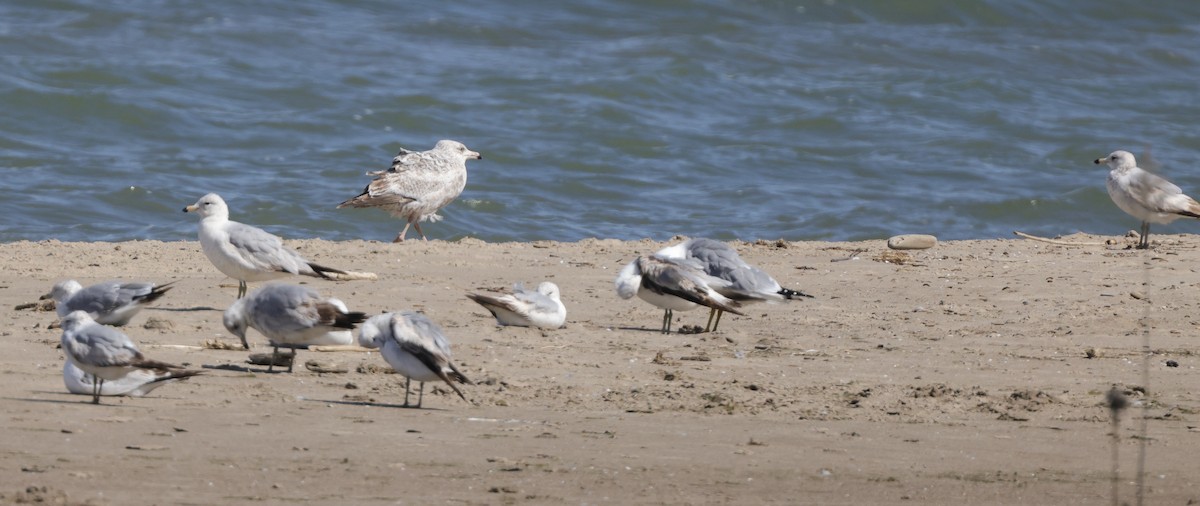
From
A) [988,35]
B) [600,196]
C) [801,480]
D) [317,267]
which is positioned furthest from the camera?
[988,35]

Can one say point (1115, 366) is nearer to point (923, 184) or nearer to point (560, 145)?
point (923, 184)

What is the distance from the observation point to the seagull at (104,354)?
623cm

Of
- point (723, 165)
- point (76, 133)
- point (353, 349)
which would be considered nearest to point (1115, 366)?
point (353, 349)

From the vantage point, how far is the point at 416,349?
657 cm

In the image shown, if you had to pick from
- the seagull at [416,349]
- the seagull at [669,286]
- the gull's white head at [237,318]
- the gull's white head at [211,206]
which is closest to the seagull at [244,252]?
the gull's white head at [211,206]

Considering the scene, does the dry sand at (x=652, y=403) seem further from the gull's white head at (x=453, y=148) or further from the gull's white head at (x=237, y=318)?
the gull's white head at (x=453, y=148)

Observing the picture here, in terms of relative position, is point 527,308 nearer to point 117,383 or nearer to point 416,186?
point 117,383

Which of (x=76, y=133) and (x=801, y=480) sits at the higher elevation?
(x=801, y=480)

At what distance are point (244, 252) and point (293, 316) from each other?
8.08ft

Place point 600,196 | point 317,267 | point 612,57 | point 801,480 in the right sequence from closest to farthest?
point 801,480, point 317,267, point 600,196, point 612,57

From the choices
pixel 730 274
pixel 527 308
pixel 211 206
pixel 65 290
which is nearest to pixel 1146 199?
pixel 730 274

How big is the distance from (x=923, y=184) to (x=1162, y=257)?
22.6ft

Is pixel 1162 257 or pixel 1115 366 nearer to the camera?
pixel 1115 366

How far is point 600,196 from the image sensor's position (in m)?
17.3
